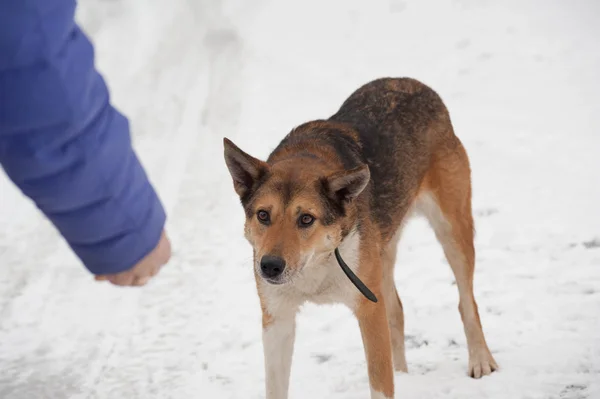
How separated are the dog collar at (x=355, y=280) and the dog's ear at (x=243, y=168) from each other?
0.56m

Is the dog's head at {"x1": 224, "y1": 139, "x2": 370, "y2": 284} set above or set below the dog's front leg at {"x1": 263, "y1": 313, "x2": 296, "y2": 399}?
above

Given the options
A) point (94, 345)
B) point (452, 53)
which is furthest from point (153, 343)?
point (452, 53)

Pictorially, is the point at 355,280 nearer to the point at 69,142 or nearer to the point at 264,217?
the point at 264,217

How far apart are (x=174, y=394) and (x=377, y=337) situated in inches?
70.6

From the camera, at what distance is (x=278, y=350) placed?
15.2 ft

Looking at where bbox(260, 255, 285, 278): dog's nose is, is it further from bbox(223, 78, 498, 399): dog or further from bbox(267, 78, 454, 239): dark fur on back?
bbox(267, 78, 454, 239): dark fur on back

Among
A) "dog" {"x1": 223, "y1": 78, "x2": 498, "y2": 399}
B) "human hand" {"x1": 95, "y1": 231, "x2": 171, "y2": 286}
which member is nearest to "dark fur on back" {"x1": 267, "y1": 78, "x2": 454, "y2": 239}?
→ "dog" {"x1": 223, "y1": 78, "x2": 498, "y2": 399}

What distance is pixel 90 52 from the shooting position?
1873 millimetres

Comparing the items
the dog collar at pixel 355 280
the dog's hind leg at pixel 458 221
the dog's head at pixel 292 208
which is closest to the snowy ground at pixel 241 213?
the dog's hind leg at pixel 458 221

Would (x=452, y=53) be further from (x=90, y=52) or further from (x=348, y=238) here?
(x=90, y=52)

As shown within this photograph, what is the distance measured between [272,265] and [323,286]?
0.66 m

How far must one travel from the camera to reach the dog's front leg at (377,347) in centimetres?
445

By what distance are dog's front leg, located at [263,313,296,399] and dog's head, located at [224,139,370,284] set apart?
0.58 metres

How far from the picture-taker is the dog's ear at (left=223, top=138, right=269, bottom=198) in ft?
13.5
